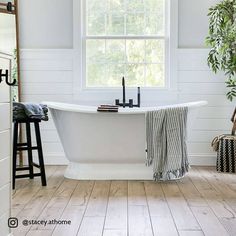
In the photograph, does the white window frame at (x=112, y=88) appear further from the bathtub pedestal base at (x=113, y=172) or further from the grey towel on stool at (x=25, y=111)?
the grey towel on stool at (x=25, y=111)

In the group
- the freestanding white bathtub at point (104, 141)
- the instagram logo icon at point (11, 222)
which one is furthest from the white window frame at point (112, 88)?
the instagram logo icon at point (11, 222)

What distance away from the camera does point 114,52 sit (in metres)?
5.41

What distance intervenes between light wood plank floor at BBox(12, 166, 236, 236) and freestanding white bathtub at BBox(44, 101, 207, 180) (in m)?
0.19

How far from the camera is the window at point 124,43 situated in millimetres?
5367

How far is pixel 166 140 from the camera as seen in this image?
13.8 feet

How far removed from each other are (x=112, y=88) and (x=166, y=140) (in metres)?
1.41

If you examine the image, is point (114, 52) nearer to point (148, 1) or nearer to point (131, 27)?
point (131, 27)

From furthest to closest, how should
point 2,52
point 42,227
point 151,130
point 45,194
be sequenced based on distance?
point 151,130, point 45,194, point 42,227, point 2,52

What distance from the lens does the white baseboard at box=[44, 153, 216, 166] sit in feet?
17.5

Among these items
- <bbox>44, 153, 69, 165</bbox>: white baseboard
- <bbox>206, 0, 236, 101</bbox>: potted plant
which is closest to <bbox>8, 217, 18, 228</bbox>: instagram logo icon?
<bbox>44, 153, 69, 165</bbox>: white baseboard


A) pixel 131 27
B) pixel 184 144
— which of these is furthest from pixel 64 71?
pixel 184 144

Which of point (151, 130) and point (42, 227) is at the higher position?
point (151, 130)

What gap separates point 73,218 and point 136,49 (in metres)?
2.99

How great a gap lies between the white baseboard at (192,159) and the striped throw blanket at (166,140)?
113 centimetres
